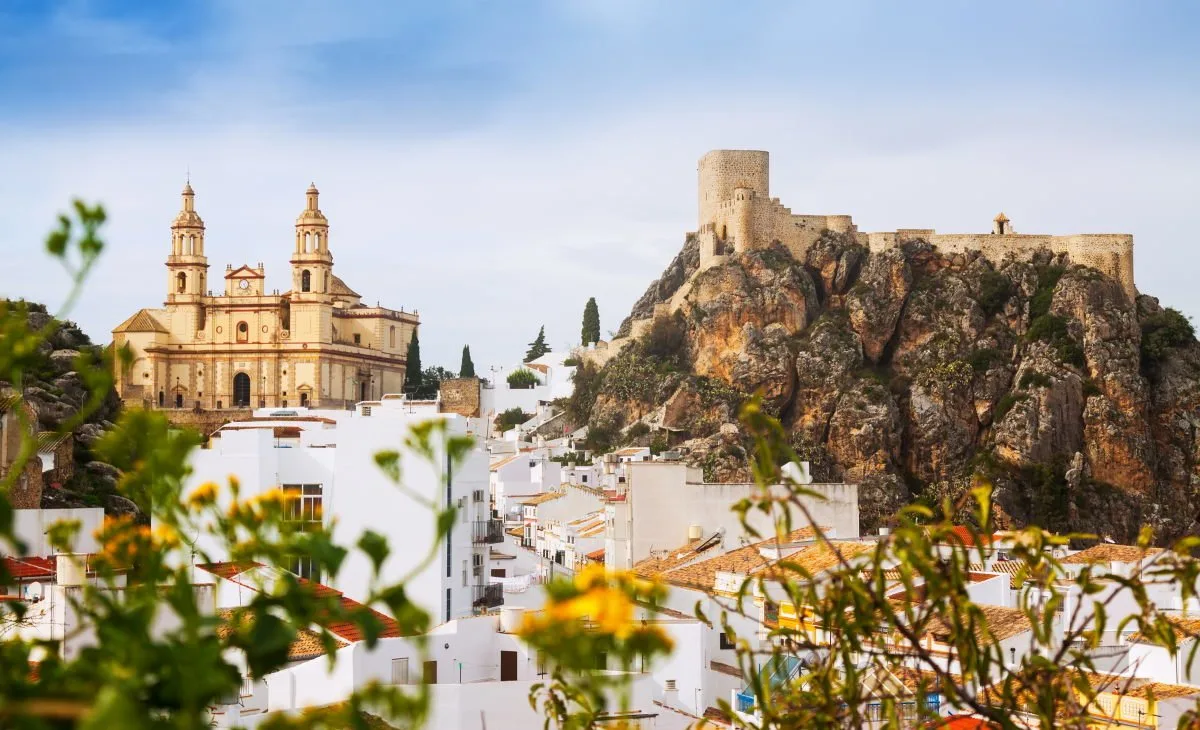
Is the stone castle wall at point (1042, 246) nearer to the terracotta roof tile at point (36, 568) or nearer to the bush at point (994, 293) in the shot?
the bush at point (994, 293)

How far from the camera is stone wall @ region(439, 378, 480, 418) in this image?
3578 inches

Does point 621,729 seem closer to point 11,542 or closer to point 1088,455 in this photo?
point 11,542

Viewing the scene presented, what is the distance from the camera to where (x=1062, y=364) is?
74688 millimetres

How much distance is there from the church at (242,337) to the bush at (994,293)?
1339 inches

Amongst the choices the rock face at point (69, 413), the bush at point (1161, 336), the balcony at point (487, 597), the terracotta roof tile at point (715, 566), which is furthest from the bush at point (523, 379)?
the balcony at point (487, 597)

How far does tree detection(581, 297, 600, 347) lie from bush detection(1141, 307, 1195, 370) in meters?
33.3

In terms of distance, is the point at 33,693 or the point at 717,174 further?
the point at 717,174

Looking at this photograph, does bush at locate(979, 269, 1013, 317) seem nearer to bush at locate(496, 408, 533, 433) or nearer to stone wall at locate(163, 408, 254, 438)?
bush at locate(496, 408, 533, 433)

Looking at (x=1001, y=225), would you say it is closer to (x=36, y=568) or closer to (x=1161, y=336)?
(x=1161, y=336)

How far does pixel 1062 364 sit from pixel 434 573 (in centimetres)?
5351

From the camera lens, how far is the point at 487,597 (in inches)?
1155

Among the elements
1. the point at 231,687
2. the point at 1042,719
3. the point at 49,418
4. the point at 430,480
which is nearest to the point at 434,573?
the point at 430,480

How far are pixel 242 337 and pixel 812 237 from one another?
31.1 meters

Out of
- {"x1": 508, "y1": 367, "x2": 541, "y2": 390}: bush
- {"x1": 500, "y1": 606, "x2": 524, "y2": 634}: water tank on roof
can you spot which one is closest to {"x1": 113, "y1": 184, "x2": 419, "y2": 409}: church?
{"x1": 508, "y1": 367, "x2": 541, "y2": 390}: bush
